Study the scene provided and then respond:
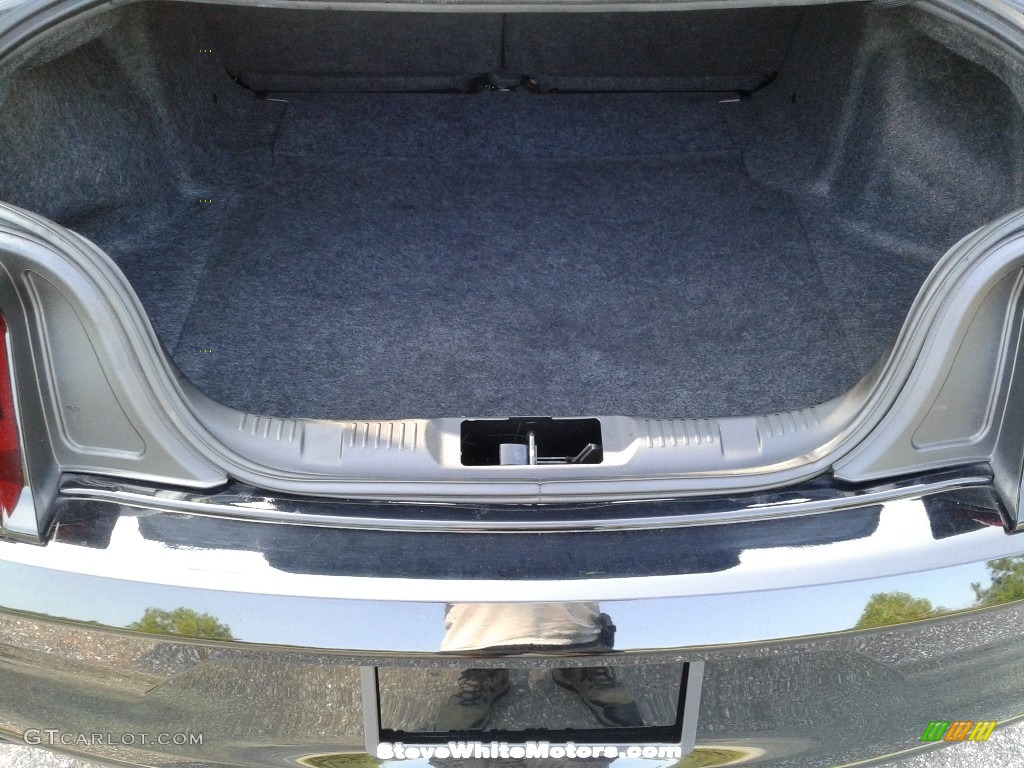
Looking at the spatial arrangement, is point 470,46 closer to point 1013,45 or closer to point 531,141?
point 531,141

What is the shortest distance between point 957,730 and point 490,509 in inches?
24.3

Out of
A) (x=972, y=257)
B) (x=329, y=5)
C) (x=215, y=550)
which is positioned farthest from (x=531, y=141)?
(x=215, y=550)

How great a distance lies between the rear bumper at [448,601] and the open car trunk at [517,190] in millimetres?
386

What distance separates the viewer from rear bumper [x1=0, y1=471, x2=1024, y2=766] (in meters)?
0.89

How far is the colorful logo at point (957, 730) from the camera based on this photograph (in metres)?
1.08

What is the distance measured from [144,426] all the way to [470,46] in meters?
1.30

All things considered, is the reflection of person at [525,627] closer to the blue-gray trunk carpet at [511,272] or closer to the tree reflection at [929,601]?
the tree reflection at [929,601]

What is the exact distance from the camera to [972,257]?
94 centimetres

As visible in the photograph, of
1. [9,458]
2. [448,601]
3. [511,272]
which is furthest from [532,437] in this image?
[511,272]

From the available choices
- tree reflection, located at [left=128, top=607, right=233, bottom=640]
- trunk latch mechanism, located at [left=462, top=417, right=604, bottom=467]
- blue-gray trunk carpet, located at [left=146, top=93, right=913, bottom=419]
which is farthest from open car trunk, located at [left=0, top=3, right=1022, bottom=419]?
tree reflection, located at [left=128, top=607, right=233, bottom=640]

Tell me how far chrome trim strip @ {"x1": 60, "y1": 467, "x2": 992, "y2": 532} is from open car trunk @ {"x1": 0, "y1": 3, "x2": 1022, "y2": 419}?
0.35m
